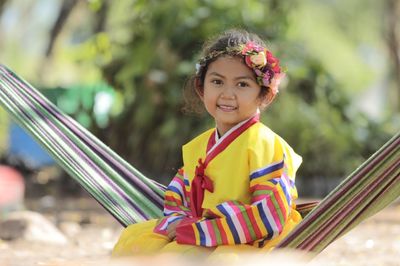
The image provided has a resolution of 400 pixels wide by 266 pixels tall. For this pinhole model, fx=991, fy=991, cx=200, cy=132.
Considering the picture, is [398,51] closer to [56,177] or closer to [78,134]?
[56,177]

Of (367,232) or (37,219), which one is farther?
(367,232)

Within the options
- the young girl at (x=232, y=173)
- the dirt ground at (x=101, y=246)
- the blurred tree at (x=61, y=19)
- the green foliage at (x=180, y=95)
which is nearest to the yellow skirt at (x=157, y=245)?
the young girl at (x=232, y=173)

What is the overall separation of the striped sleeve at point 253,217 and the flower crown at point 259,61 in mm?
308

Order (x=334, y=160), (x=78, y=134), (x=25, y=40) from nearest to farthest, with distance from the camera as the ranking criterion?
1. (x=78, y=134)
2. (x=334, y=160)
3. (x=25, y=40)

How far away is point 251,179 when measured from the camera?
325cm

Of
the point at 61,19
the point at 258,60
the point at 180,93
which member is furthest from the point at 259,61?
the point at 61,19

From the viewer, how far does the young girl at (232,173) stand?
322 centimetres

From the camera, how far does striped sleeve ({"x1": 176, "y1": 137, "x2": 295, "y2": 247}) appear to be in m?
3.21

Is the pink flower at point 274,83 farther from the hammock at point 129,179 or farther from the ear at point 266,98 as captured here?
the hammock at point 129,179

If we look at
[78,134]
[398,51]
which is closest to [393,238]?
[78,134]

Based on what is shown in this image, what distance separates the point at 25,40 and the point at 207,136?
105 feet

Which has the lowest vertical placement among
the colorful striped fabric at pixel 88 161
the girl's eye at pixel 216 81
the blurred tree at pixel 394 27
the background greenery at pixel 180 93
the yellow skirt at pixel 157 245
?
the yellow skirt at pixel 157 245

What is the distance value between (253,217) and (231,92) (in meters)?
0.44

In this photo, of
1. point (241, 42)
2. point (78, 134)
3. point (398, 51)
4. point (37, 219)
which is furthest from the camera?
point (398, 51)
